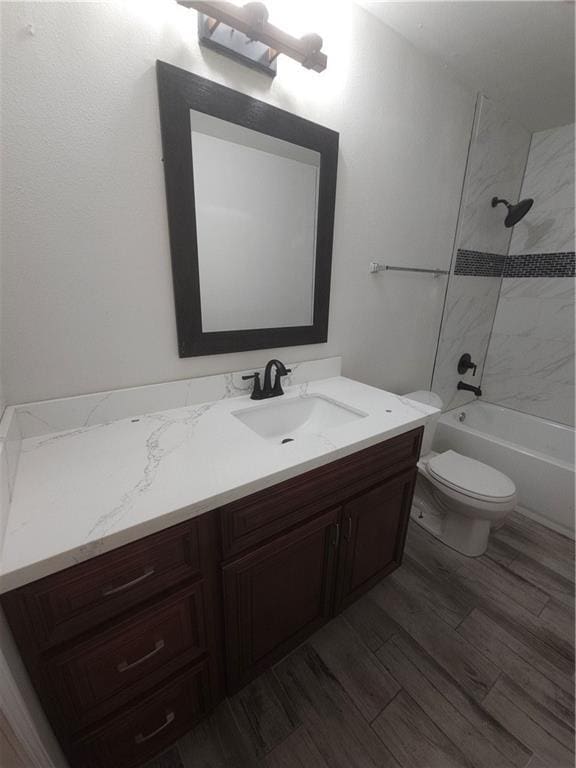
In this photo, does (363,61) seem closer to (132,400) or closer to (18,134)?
(18,134)

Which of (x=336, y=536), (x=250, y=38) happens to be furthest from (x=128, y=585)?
(x=250, y=38)

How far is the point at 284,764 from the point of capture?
0.94 meters

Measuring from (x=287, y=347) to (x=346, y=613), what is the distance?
1.17 meters

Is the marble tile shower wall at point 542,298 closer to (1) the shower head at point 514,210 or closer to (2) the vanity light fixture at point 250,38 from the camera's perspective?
(1) the shower head at point 514,210

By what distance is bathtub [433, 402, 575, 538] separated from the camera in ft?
6.12

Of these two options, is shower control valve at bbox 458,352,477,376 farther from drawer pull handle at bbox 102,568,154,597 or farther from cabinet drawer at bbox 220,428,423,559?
drawer pull handle at bbox 102,568,154,597

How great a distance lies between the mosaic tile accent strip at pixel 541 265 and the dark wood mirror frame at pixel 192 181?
1.88 metres

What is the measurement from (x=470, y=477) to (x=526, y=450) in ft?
2.25

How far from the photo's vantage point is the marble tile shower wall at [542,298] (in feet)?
7.07

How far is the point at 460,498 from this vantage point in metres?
1.56

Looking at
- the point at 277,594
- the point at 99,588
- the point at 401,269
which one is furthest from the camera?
the point at 401,269

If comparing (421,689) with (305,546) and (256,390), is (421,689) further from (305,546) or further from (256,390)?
(256,390)

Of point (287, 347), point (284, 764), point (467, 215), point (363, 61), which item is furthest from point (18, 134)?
point (467, 215)

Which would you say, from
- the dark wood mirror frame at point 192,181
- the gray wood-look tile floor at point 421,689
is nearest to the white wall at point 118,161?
the dark wood mirror frame at point 192,181
